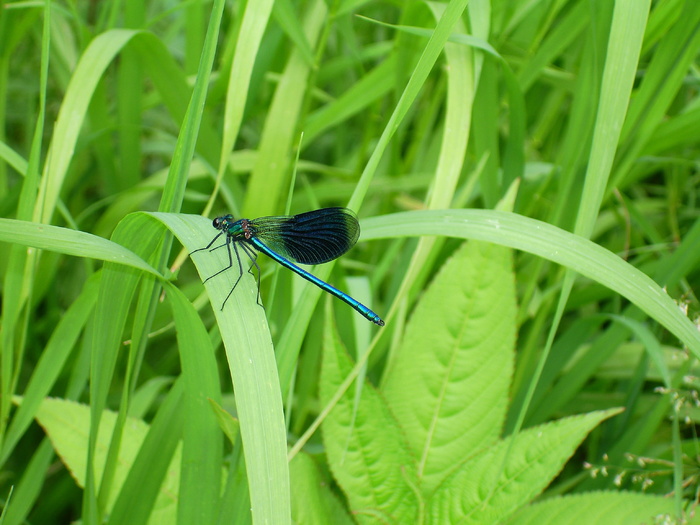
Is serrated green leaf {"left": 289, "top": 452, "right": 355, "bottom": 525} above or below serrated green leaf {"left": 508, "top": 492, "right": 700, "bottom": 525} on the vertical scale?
above

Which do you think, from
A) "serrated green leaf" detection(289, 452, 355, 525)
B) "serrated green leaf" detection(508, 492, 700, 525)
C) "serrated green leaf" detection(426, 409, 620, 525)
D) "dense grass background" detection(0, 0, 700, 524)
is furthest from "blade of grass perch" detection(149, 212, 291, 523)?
"serrated green leaf" detection(508, 492, 700, 525)

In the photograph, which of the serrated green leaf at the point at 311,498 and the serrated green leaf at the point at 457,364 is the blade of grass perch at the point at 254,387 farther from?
the serrated green leaf at the point at 457,364

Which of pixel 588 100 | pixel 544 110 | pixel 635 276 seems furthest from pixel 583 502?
pixel 544 110

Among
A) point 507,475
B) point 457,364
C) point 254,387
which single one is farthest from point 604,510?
point 254,387

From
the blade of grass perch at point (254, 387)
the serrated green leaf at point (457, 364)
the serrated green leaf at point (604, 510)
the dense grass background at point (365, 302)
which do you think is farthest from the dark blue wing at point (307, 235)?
the serrated green leaf at point (604, 510)

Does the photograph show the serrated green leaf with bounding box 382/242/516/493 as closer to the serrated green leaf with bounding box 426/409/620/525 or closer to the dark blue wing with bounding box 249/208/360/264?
the serrated green leaf with bounding box 426/409/620/525

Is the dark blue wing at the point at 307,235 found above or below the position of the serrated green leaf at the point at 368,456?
above
